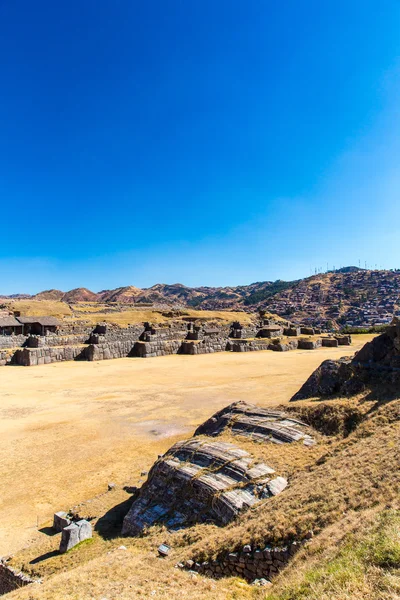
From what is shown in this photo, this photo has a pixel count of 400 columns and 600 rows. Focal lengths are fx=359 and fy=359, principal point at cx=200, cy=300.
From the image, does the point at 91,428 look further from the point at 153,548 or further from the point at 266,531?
the point at 266,531

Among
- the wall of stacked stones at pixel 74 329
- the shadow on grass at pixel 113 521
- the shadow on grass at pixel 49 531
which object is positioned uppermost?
the wall of stacked stones at pixel 74 329

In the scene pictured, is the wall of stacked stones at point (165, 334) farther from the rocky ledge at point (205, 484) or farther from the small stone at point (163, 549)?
the small stone at point (163, 549)

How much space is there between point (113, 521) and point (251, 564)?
12.5 feet

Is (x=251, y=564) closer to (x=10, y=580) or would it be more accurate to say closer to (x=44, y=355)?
(x=10, y=580)

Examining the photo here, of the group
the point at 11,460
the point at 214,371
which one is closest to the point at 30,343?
the point at 214,371

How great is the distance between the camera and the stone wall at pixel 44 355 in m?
29.8

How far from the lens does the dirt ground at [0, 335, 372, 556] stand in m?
9.30

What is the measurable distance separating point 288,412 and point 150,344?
2789 cm

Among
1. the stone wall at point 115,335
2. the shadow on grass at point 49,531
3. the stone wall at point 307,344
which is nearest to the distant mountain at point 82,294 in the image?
the stone wall at point 115,335

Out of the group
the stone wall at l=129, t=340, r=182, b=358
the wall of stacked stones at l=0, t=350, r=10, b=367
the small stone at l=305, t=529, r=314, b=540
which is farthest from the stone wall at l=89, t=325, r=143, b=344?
the small stone at l=305, t=529, r=314, b=540

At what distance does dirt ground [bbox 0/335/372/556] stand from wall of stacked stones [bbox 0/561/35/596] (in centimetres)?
63

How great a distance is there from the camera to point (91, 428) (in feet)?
47.1

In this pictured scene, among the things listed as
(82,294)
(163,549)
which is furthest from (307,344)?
A: (82,294)

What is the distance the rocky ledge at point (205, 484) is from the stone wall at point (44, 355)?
25033 mm
